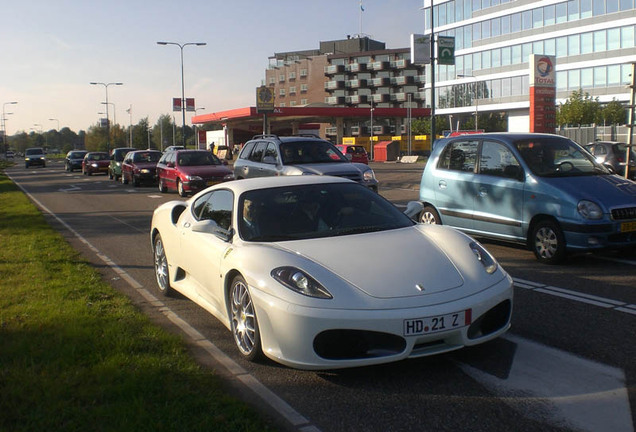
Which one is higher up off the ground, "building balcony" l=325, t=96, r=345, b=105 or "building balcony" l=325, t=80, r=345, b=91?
"building balcony" l=325, t=80, r=345, b=91

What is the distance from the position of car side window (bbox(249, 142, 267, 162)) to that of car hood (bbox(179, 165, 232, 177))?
423 centimetres

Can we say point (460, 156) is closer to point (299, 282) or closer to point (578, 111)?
point (299, 282)

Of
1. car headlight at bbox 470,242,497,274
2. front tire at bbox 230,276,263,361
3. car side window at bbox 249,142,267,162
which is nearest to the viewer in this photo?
front tire at bbox 230,276,263,361

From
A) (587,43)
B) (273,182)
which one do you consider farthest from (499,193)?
(587,43)

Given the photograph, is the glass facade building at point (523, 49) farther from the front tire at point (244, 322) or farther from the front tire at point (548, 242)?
the front tire at point (244, 322)

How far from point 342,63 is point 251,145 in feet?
343

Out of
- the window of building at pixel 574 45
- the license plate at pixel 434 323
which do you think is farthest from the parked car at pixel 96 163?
the window of building at pixel 574 45

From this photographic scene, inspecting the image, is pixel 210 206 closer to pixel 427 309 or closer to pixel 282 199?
pixel 282 199

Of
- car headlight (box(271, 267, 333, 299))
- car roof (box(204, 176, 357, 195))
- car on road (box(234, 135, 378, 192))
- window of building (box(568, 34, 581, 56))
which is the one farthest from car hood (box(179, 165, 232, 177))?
window of building (box(568, 34, 581, 56))

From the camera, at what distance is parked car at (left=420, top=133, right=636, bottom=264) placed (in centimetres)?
799

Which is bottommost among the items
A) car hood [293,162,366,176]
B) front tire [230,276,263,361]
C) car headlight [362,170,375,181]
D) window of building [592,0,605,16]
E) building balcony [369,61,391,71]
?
front tire [230,276,263,361]

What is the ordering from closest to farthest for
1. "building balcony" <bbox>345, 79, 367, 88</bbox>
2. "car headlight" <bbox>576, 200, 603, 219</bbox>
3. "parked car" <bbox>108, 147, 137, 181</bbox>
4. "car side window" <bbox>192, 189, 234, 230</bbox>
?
1. "car side window" <bbox>192, 189, 234, 230</bbox>
2. "car headlight" <bbox>576, 200, 603, 219</bbox>
3. "parked car" <bbox>108, 147, 137, 181</bbox>
4. "building balcony" <bbox>345, 79, 367, 88</bbox>

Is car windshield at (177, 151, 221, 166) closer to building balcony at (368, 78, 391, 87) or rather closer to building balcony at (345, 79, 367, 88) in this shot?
building balcony at (368, 78, 391, 87)

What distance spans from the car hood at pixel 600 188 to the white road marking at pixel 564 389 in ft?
12.5
